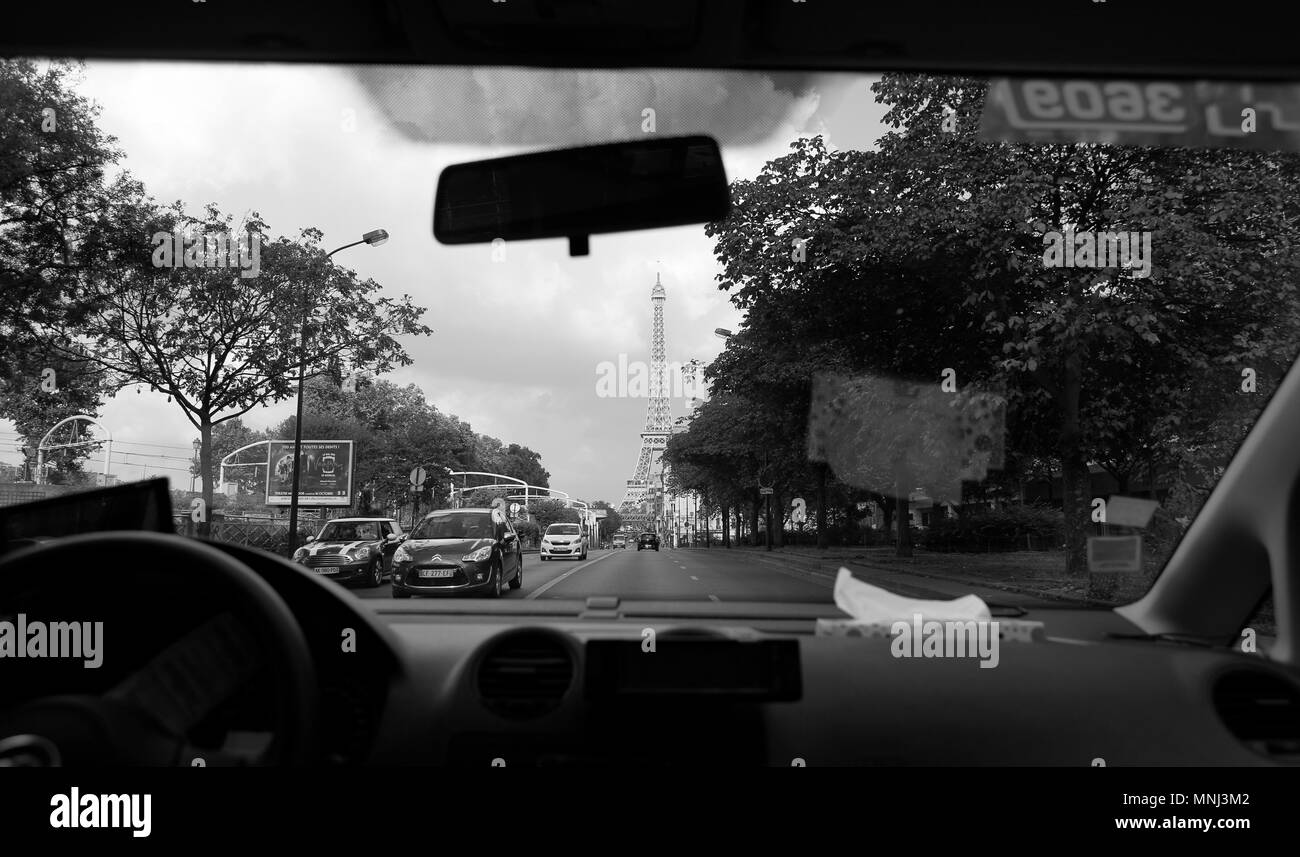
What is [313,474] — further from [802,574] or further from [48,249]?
[802,574]

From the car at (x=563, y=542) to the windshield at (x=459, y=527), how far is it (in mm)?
356

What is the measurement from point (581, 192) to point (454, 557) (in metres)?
1.22

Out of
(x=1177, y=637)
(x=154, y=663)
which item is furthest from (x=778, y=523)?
(x=154, y=663)

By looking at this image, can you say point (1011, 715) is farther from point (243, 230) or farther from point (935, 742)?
point (243, 230)

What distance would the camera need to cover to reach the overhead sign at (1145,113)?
262 centimetres

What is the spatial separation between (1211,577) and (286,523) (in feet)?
9.05

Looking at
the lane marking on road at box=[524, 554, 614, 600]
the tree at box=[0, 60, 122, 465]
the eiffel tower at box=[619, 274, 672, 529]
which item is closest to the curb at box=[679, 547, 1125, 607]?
the eiffel tower at box=[619, 274, 672, 529]

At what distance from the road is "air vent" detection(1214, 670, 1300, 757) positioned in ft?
1.91

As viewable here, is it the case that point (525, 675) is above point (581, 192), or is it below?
below

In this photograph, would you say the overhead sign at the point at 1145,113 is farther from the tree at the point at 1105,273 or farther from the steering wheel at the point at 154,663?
the steering wheel at the point at 154,663

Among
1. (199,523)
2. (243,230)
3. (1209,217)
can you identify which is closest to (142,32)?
(243,230)

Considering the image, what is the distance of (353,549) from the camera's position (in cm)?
242

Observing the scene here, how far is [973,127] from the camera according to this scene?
2.68 meters
